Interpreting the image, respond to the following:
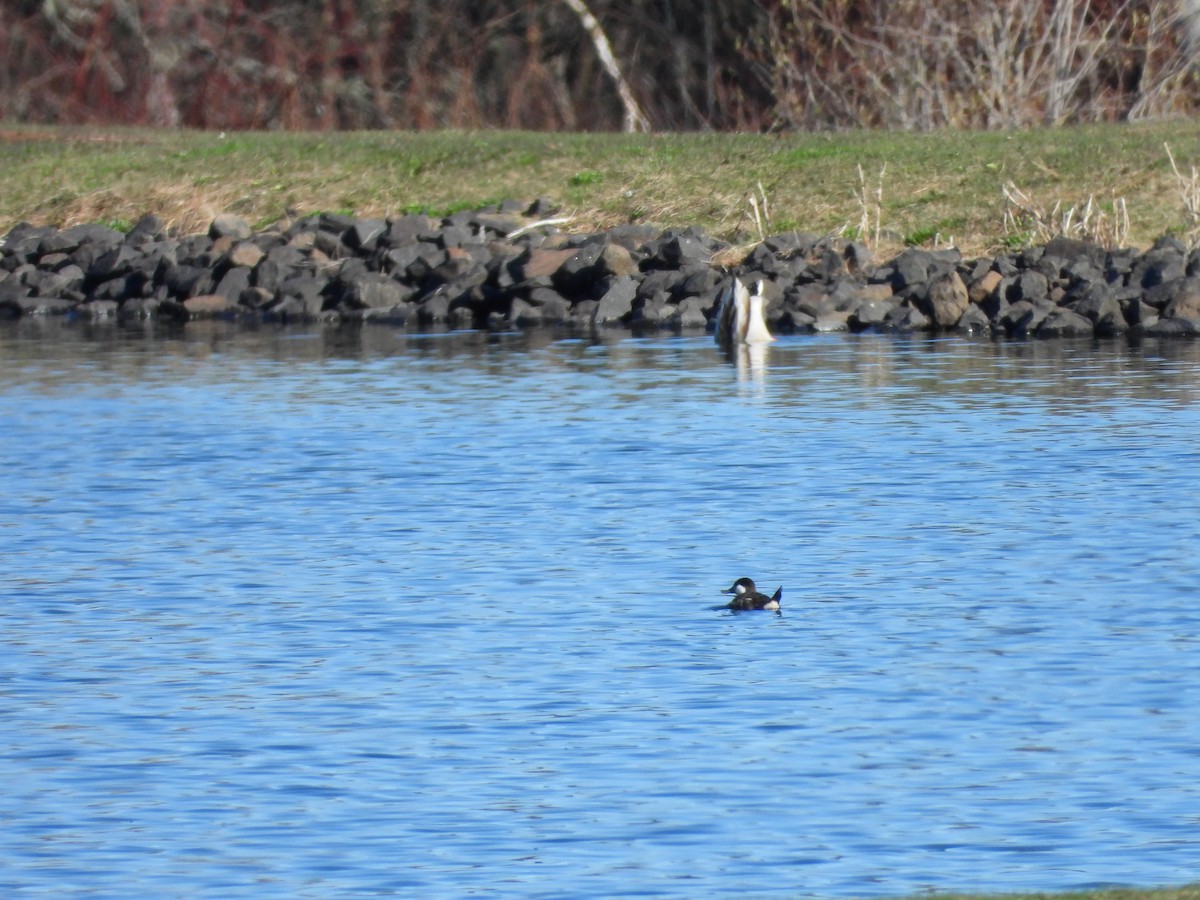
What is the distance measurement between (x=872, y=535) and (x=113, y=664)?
4.81 meters

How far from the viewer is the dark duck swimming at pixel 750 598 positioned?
1176cm

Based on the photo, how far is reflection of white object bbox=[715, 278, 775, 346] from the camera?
23609 millimetres

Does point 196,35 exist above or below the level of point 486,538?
above

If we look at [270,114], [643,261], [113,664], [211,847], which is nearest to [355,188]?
[643,261]

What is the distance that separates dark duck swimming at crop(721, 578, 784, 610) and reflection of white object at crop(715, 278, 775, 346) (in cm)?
1171

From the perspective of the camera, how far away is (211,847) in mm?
8258

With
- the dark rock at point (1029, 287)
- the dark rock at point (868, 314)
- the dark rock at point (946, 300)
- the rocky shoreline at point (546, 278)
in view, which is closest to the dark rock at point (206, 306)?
the rocky shoreline at point (546, 278)

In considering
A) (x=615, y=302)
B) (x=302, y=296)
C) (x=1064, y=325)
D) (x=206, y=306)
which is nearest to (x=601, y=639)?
(x=1064, y=325)

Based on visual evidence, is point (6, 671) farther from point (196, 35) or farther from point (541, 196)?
point (196, 35)

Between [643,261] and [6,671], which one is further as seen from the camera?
[643,261]

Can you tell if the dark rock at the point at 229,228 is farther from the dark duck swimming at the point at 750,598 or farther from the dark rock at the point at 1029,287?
the dark duck swimming at the point at 750,598

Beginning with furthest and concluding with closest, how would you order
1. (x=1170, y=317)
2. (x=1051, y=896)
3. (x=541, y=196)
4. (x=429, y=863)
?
(x=541, y=196), (x=1170, y=317), (x=429, y=863), (x=1051, y=896)

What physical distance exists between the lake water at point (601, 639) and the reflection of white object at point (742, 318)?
9.33ft

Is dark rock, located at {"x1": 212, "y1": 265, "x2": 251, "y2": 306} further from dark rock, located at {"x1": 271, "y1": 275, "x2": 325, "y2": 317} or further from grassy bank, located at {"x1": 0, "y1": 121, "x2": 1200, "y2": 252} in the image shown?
grassy bank, located at {"x1": 0, "y1": 121, "x2": 1200, "y2": 252}
